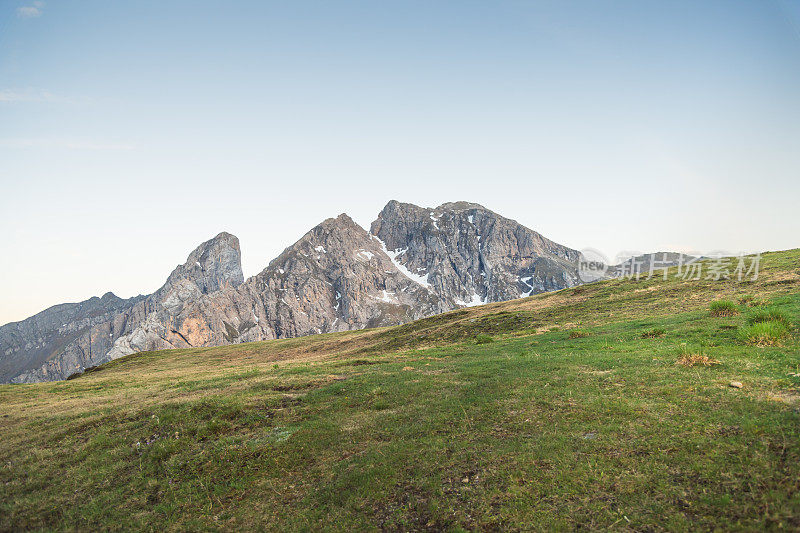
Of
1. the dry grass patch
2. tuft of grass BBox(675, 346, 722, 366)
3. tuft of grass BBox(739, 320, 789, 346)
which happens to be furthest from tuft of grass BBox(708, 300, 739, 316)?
the dry grass patch

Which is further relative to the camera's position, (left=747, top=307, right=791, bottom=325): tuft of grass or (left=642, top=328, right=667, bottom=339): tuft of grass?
(left=642, top=328, right=667, bottom=339): tuft of grass

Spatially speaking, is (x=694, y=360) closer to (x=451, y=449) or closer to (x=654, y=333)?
(x=654, y=333)

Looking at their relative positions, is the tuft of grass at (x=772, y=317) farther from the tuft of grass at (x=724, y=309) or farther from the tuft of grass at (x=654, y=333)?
the tuft of grass at (x=724, y=309)

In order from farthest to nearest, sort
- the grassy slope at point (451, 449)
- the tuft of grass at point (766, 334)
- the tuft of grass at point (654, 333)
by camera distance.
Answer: the tuft of grass at point (654, 333) → the tuft of grass at point (766, 334) → the grassy slope at point (451, 449)

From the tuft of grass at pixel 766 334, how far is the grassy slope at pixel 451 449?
0.41 meters

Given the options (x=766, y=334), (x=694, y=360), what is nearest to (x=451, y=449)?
(x=694, y=360)

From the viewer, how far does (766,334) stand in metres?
16.5

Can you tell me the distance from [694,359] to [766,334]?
483 cm

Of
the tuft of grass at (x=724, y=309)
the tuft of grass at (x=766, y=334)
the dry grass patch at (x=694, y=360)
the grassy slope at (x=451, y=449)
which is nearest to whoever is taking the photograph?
the grassy slope at (x=451, y=449)

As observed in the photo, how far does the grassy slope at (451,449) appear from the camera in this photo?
8.00 metres

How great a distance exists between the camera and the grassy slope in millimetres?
7996

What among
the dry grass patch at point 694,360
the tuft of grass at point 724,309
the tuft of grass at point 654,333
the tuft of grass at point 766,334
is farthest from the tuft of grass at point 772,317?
the dry grass patch at point 694,360

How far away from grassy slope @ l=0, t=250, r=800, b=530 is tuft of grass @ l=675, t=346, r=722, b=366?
40 cm

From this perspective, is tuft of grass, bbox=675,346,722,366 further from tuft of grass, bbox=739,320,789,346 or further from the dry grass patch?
tuft of grass, bbox=739,320,789,346
